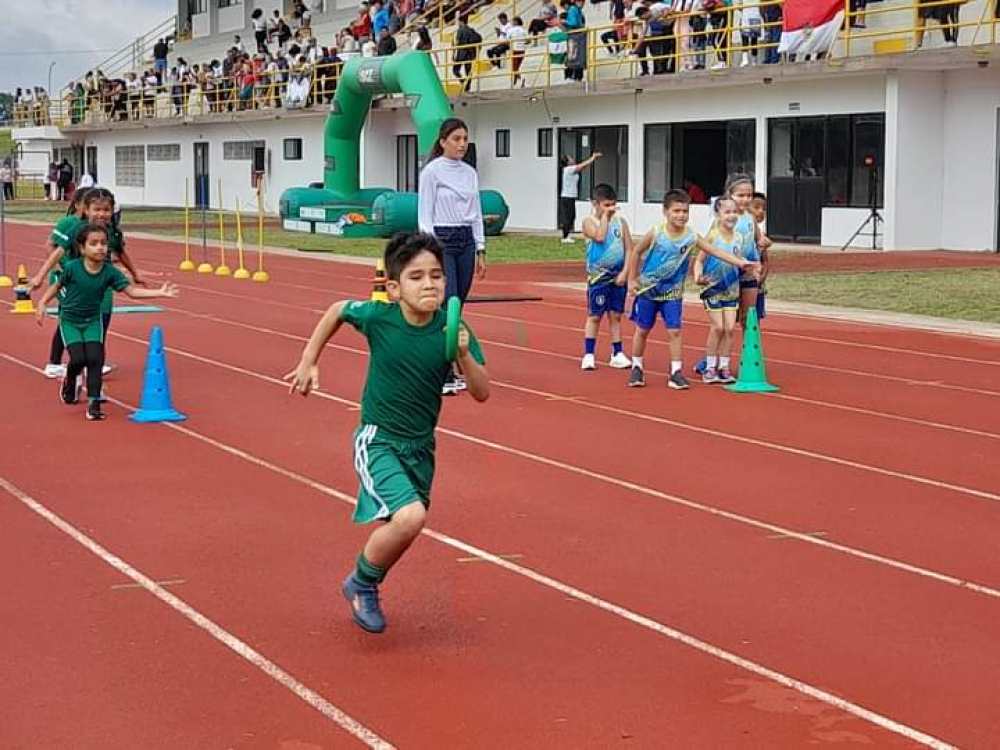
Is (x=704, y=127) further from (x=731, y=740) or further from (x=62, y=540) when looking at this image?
(x=731, y=740)

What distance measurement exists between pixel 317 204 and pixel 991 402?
28801 millimetres

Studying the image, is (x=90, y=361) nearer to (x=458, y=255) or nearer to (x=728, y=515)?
(x=458, y=255)

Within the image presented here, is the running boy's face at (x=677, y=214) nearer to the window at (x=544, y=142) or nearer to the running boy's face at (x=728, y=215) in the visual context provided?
the running boy's face at (x=728, y=215)

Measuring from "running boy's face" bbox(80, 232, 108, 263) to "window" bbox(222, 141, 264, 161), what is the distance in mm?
45557

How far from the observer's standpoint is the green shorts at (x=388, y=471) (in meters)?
6.21

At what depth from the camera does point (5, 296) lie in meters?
22.5

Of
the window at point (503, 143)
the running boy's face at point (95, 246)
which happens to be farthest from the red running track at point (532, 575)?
the window at point (503, 143)

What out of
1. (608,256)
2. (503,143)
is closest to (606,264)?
(608,256)

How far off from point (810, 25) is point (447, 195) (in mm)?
20446

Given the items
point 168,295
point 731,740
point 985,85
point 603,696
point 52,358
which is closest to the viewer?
point 731,740

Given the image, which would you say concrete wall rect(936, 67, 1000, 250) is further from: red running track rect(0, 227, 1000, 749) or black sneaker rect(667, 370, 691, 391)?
black sneaker rect(667, 370, 691, 391)

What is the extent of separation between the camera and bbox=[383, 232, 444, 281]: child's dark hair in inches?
244

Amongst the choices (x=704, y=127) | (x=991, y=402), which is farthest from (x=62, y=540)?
(x=704, y=127)

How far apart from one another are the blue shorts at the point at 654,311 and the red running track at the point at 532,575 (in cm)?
69
